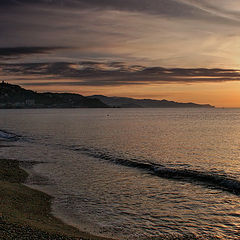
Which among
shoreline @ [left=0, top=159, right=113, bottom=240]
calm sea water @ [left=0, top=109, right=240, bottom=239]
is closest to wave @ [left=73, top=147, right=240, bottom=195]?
calm sea water @ [left=0, top=109, right=240, bottom=239]

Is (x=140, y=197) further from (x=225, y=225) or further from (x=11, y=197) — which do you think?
(x=11, y=197)

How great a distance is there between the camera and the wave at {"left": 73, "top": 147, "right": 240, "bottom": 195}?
24.0 meters

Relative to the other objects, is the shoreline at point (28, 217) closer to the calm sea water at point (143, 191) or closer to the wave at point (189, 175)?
the calm sea water at point (143, 191)

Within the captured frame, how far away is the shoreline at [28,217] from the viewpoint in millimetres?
11445

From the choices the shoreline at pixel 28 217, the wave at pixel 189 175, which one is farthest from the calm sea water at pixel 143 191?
the shoreline at pixel 28 217

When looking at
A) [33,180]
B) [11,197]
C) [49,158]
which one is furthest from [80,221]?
[49,158]

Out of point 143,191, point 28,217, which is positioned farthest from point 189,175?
point 28,217

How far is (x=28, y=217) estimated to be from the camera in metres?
14.5

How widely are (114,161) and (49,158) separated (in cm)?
881

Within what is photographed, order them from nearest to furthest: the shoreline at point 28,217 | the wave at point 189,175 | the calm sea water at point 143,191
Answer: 1. the shoreline at point 28,217
2. the calm sea water at point 143,191
3. the wave at point 189,175

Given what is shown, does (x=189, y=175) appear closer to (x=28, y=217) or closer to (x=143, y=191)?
(x=143, y=191)

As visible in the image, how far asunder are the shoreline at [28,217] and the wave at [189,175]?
12964 mm

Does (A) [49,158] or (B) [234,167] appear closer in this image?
(B) [234,167]

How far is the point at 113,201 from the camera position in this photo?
19.0m
